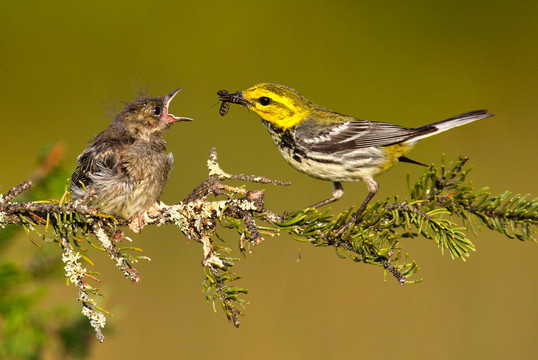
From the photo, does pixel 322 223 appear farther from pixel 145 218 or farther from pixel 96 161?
pixel 96 161

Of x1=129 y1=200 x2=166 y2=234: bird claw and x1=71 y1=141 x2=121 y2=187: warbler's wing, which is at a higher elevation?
x1=71 y1=141 x2=121 y2=187: warbler's wing

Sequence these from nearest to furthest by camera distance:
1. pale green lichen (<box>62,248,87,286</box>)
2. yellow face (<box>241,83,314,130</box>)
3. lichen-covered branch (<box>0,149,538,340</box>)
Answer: pale green lichen (<box>62,248,87,286</box>) → lichen-covered branch (<box>0,149,538,340</box>) → yellow face (<box>241,83,314,130</box>)

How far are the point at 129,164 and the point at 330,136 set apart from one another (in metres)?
1.25

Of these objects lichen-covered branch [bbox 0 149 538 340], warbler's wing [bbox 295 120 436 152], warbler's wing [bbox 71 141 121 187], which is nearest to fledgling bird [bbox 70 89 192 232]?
warbler's wing [bbox 71 141 121 187]

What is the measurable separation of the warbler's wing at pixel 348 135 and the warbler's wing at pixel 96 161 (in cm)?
111

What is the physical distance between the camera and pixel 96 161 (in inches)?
118

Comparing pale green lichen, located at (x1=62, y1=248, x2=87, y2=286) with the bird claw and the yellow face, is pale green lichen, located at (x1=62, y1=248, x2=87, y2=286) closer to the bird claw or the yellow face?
the bird claw

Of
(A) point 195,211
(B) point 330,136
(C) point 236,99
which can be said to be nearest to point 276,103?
(C) point 236,99

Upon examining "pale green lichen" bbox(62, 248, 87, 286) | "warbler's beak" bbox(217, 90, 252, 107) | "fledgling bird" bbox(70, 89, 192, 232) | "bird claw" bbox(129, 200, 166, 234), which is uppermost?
"warbler's beak" bbox(217, 90, 252, 107)

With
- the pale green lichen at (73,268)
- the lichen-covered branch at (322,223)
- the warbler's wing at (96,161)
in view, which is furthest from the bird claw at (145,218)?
the pale green lichen at (73,268)

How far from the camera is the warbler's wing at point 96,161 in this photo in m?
3.00

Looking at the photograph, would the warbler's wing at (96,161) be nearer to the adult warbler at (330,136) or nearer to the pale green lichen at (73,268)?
the adult warbler at (330,136)

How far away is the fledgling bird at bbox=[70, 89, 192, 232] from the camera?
2850 millimetres

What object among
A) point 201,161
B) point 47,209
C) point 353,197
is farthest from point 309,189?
point 47,209
